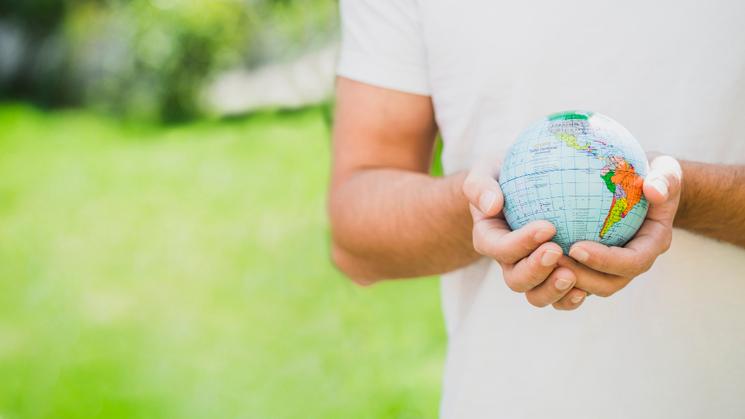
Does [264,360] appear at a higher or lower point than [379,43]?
lower

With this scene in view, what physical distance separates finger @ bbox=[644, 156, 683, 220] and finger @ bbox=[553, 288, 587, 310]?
0.76 feet

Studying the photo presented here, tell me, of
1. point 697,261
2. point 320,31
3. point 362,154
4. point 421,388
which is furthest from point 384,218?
point 320,31

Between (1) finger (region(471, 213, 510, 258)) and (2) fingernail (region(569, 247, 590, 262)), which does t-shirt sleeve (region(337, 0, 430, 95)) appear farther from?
(2) fingernail (region(569, 247, 590, 262))

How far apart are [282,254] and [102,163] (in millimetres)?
3429

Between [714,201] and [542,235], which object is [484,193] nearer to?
[542,235]

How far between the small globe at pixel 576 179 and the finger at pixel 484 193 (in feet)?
0.24

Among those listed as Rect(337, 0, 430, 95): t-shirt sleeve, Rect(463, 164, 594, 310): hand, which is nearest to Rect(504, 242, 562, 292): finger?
Rect(463, 164, 594, 310): hand

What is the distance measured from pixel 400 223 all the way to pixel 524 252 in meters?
0.58

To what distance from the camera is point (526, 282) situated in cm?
152

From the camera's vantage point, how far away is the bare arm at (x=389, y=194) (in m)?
1.98

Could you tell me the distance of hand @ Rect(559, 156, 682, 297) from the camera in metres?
1.47

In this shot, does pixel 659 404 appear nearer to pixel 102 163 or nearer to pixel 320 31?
pixel 102 163

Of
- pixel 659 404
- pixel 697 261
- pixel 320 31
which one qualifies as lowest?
pixel 320 31

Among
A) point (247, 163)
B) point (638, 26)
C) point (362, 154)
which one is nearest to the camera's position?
point (638, 26)
